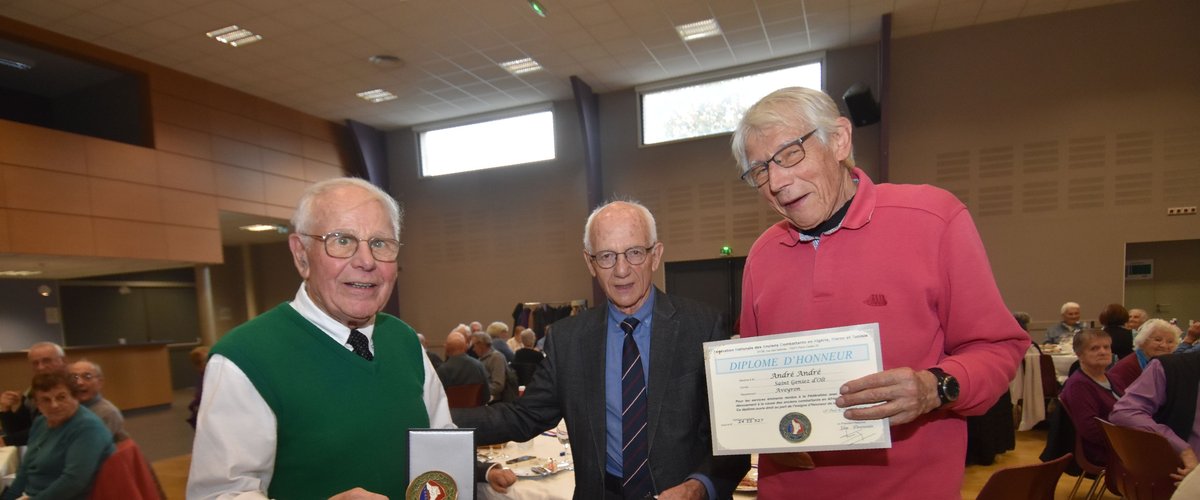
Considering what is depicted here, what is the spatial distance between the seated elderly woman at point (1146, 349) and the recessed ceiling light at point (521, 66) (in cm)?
820

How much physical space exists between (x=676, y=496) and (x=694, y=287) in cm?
897

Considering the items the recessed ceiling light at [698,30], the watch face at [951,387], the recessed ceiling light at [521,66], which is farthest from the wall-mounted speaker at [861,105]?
the watch face at [951,387]

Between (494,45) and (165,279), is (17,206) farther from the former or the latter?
(165,279)

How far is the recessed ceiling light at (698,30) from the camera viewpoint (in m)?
8.30

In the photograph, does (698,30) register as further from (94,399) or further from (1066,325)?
(94,399)

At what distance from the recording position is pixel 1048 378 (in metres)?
6.15

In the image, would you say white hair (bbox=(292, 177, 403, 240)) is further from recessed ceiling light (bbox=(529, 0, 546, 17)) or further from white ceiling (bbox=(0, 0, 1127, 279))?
white ceiling (bbox=(0, 0, 1127, 279))

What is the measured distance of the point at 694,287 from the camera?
10.4 meters

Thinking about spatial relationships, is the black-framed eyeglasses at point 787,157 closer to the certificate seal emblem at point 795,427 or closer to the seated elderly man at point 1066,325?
the certificate seal emblem at point 795,427

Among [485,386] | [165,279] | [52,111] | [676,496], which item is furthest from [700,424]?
[165,279]

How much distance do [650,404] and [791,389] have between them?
62 centimetres

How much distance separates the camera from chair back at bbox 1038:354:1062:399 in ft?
20.1

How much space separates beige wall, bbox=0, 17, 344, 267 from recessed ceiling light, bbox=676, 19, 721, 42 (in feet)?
25.2

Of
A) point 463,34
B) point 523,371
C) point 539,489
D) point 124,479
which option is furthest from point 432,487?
point 463,34
